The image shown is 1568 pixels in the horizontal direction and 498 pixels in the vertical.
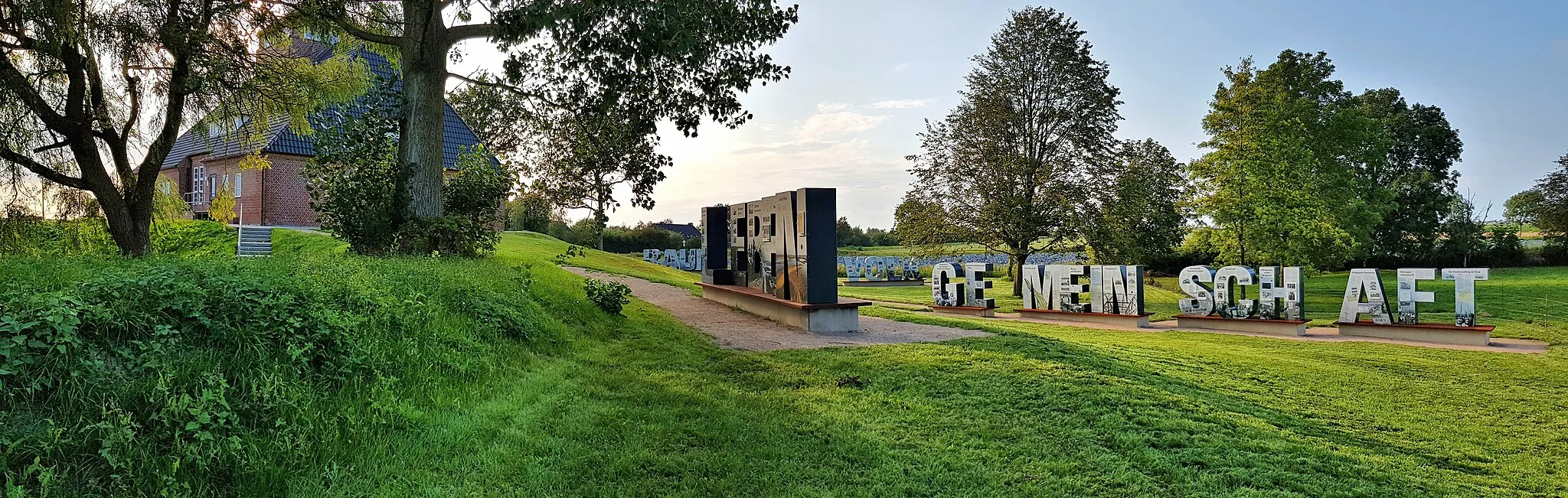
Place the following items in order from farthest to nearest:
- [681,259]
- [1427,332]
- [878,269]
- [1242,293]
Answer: [681,259] < [878,269] < [1242,293] < [1427,332]

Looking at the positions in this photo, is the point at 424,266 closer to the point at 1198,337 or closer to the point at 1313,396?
the point at 1313,396

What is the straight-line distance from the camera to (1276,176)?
22.3 meters

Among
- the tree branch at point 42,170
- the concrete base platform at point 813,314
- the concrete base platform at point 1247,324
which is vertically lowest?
the concrete base platform at point 1247,324

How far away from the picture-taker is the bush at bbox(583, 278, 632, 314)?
12.8 metres

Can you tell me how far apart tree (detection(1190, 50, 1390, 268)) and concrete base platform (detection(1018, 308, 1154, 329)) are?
7.21 metres

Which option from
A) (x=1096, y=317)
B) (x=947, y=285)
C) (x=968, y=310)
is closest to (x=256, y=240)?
(x=947, y=285)

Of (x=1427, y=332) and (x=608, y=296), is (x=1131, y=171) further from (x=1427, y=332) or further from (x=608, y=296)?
(x=608, y=296)

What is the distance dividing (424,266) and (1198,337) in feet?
42.4

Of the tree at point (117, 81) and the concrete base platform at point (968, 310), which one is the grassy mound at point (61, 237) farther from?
the concrete base platform at point (968, 310)

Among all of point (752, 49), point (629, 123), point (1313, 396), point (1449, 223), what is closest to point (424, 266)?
point (629, 123)

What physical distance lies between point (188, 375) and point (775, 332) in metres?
9.11

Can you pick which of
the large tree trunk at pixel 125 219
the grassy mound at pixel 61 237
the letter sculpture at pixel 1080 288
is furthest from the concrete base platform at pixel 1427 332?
the large tree trunk at pixel 125 219

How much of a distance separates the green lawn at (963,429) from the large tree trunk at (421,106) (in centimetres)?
488

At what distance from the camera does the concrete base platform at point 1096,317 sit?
16.8m
